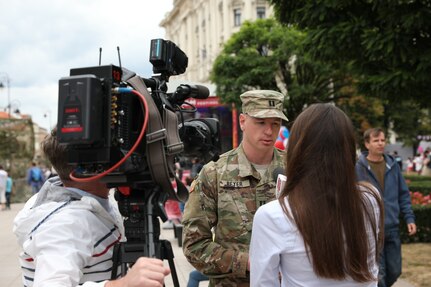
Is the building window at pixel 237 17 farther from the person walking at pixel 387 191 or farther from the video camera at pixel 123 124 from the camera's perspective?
the video camera at pixel 123 124

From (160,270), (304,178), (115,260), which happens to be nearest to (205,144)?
(304,178)

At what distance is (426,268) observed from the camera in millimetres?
7633

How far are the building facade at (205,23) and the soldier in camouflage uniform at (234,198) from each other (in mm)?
46375

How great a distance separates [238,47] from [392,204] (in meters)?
31.4

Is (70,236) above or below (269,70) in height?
below

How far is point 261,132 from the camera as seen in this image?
10.7ft

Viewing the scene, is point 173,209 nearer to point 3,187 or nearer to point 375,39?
point 375,39

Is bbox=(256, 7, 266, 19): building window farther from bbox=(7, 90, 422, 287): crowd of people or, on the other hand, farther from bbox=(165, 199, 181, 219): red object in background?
bbox=(7, 90, 422, 287): crowd of people

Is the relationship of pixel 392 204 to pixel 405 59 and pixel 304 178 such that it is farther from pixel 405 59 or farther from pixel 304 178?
pixel 304 178

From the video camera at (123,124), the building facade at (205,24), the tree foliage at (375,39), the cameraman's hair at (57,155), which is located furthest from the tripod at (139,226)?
the building facade at (205,24)

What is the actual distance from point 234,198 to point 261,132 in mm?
446

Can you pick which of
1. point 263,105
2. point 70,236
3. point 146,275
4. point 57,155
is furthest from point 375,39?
point 146,275

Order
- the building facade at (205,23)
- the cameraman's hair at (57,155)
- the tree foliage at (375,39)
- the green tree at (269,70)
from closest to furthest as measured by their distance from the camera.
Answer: the cameraman's hair at (57,155)
the tree foliage at (375,39)
the green tree at (269,70)
the building facade at (205,23)

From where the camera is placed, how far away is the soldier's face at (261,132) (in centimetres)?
324
